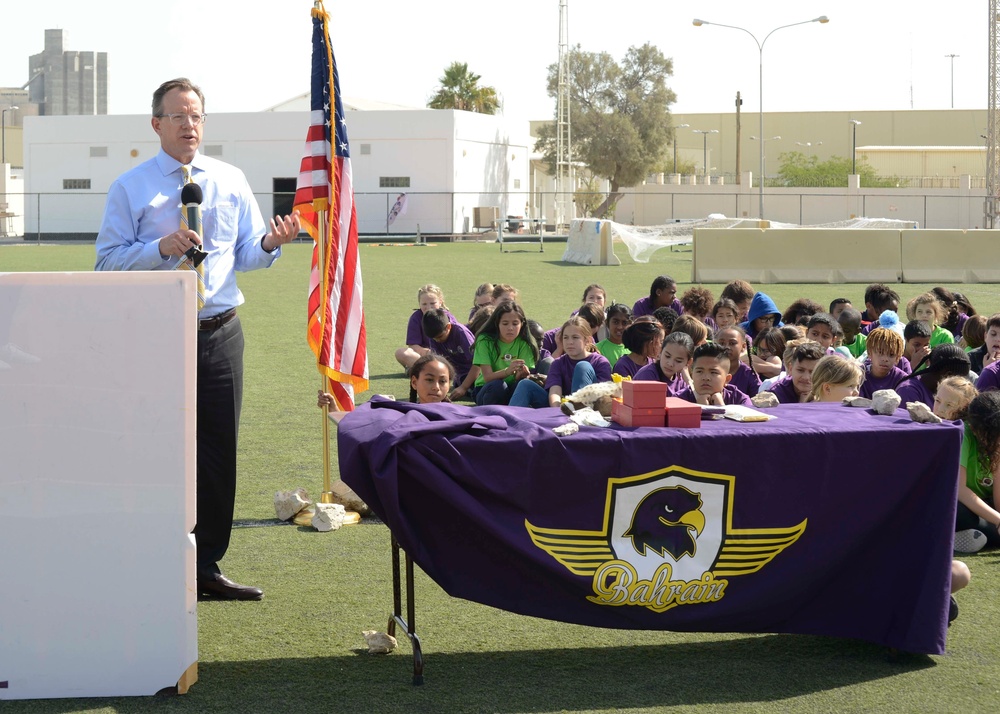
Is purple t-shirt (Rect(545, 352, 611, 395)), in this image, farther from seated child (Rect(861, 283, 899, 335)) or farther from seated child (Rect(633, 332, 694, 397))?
seated child (Rect(861, 283, 899, 335))

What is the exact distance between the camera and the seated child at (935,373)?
23.1ft

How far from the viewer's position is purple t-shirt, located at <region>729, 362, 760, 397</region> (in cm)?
845

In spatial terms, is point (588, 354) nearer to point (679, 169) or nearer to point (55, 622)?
point (55, 622)

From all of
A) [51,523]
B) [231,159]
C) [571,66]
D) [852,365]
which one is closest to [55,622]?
[51,523]

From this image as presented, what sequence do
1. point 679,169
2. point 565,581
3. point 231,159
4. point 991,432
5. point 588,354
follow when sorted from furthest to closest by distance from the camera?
1. point 679,169
2. point 231,159
3. point 588,354
4. point 991,432
5. point 565,581

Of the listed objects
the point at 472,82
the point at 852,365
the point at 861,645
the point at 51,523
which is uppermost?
the point at 472,82

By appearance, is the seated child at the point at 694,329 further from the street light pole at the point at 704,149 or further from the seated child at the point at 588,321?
the street light pole at the point at 704,149

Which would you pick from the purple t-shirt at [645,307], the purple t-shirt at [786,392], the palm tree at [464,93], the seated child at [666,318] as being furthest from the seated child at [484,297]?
the palm tree at [464,93]

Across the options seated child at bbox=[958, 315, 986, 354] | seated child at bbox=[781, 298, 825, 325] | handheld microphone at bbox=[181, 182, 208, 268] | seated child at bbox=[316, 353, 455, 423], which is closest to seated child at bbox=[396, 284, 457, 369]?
seated child at bbox=[781, 298, 825, 325]

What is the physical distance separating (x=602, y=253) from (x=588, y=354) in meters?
23.9

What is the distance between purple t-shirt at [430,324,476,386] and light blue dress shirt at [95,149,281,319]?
5.67 m

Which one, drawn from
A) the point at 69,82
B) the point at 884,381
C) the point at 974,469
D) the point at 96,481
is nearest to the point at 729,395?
the point at 884,381

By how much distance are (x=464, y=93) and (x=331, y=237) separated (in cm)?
6715

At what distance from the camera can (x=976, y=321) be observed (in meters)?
9.80
